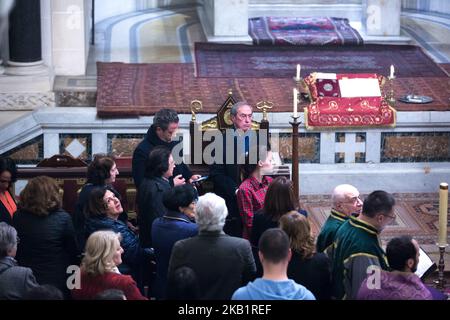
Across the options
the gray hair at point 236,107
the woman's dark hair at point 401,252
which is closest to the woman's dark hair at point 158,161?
the gray hair at point 236,107

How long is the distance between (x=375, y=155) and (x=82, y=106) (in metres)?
3.32

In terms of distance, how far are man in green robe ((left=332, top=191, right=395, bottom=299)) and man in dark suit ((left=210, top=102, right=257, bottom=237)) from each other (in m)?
1.76

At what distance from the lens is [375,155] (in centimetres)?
1162

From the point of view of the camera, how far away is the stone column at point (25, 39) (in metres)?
12.5

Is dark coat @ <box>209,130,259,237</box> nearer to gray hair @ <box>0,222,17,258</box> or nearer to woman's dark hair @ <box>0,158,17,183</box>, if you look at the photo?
woman's dark hair @ <box>0,158,17,183</box>

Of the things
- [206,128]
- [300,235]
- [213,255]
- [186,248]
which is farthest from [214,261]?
[206,128]

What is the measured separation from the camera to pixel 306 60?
1435cm

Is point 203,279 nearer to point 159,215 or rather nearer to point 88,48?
point 159,215

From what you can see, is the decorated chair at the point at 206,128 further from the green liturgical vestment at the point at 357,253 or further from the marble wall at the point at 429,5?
the marble wall at the point at 429,5

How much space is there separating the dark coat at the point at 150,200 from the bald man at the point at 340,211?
1.13 meters

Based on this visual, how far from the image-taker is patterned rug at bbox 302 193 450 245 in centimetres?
1004

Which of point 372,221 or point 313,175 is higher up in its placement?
point 372,221

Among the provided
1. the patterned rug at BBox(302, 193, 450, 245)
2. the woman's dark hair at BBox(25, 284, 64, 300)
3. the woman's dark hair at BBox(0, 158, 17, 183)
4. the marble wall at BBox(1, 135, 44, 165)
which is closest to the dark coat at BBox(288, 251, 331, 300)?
the woman's dark hair at BBox(25, 284, 64, 300)

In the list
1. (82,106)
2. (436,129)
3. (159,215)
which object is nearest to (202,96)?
(82,106)
